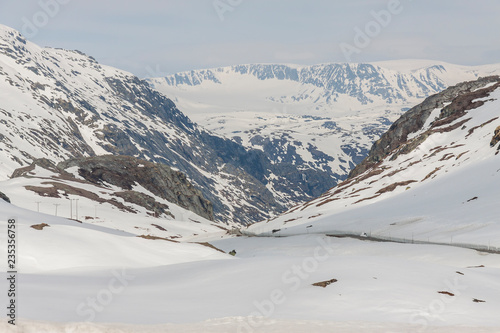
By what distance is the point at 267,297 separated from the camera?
24000 millimetres

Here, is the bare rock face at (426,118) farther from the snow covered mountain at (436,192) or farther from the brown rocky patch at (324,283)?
the brown rocky patch at (324,283)

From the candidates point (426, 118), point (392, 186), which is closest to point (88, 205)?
point (392, 186)

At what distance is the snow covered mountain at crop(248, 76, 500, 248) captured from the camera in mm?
66125

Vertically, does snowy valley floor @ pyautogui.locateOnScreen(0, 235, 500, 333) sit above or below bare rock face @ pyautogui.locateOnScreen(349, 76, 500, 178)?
below

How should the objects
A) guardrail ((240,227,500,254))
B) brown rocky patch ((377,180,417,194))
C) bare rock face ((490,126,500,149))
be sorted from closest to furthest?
guardrail ((240,227,500,254))
bare rock face ((490,126,500,149))
brown rocky patch ((377,180,417,194))

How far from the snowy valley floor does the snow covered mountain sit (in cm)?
3021

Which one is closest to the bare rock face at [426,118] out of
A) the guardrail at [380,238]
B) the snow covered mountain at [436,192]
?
the snow covered mountain at [436,192]

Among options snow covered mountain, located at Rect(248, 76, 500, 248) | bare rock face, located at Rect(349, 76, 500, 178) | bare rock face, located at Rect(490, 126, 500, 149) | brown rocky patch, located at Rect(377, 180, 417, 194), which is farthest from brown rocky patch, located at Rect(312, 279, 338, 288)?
bare rock face, located at Rect(349, 76, 500, 178)

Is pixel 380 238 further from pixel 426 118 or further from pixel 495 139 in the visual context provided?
pixel 426 118

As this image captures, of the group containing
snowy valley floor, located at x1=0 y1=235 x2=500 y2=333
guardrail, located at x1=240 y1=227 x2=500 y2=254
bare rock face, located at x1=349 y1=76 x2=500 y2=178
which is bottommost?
snowy valley floor, located at x1=0 y1=235 x2=500 y2=333

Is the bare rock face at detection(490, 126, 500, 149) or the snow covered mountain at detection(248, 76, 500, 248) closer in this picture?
the snow covered mountain at detection(248, 76, 500, 248)

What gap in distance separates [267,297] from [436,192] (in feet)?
241

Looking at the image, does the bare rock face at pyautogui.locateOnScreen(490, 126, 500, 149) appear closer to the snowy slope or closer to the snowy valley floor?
the snowy valley floor

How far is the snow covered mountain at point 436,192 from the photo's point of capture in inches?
2603
